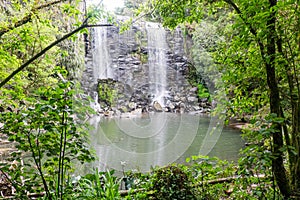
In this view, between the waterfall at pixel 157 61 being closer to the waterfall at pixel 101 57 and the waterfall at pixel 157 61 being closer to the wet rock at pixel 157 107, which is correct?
the wet rock at pixel 157 107

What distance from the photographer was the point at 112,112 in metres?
13.0

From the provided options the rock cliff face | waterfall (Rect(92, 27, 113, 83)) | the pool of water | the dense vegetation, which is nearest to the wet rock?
the rock cliff face

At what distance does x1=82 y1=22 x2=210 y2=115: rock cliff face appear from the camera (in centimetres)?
1412

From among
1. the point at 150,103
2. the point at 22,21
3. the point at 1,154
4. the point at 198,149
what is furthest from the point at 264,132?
the point at 150,103

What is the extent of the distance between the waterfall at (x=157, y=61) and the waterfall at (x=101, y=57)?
2685mm

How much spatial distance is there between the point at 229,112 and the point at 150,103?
13289 millimetres

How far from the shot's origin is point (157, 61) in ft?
49.8

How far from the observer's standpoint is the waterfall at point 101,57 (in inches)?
551

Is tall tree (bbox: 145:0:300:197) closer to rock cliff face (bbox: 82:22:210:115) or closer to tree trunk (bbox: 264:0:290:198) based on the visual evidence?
tree trunk (bbox: 264:0:290:198)

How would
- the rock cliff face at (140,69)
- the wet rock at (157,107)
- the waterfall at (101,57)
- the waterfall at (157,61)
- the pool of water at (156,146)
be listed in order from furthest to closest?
the waterfall at (157,61) → the wet rock at (157,107) → the rock cliff face at (140,69) → the waterfall at (101,57) → the pool of water at (156,146)

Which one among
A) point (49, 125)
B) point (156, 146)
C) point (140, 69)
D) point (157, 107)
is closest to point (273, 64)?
point (49, 125)

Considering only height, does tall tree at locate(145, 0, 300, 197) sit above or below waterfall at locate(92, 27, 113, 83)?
below

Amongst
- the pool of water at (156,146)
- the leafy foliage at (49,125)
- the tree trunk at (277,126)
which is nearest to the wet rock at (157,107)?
the pool of water at (156,146)

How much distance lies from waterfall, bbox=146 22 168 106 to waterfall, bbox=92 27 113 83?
268cm
